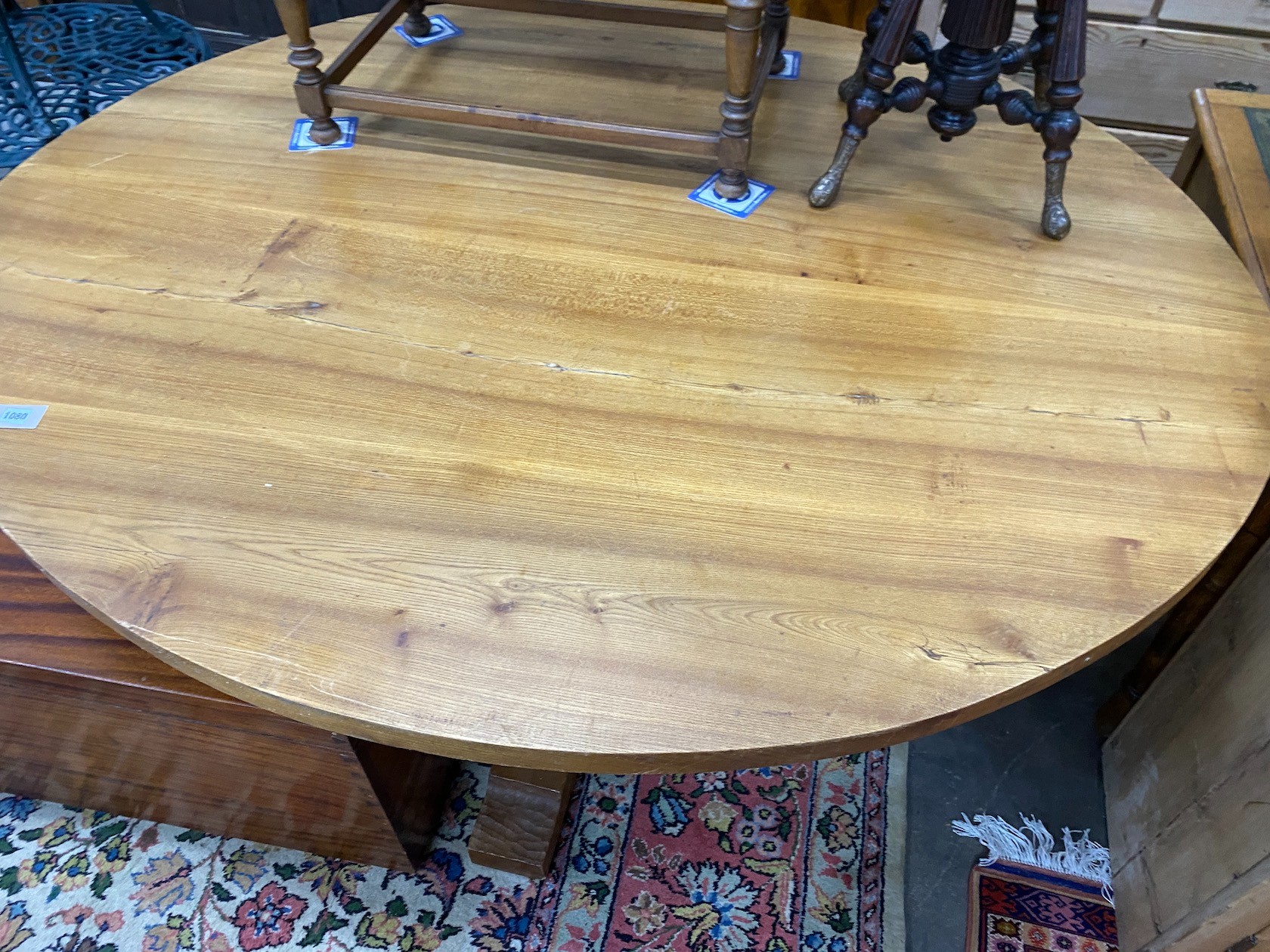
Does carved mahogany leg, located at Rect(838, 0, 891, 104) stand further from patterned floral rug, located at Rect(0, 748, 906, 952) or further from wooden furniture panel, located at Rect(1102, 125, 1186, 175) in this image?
wooden furniture panel, located at Rect(1102, 125, 1186, 175)

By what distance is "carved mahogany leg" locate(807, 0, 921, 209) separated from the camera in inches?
34.3

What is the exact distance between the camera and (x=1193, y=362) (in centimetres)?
79

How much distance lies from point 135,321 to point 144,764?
1.76 feet

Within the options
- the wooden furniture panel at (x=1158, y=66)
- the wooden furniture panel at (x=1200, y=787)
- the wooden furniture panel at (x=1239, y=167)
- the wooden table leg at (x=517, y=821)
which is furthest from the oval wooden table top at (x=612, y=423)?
the wooden furniture panel at (x=1158, y=66)

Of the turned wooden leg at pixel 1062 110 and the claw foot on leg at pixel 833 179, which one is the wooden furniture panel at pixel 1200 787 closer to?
the turned wooden leg at pixel 1062 110

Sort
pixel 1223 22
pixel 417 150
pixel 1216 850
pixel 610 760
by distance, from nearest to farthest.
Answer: pixel 610 760, pixel 1216 850, pixel 417 150, pixel 1223 22

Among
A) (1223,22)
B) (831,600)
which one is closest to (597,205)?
(831,600)

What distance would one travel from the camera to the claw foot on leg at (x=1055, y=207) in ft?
2.96

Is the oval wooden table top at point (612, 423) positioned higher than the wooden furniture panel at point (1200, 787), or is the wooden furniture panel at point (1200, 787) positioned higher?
the oval wooden table top at point (612, 423)

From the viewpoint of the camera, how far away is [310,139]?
1.04 metres

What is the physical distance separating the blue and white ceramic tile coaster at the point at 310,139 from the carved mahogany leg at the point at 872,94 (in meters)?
0.54

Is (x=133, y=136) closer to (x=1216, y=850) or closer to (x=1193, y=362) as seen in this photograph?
(x=1193, y=362)

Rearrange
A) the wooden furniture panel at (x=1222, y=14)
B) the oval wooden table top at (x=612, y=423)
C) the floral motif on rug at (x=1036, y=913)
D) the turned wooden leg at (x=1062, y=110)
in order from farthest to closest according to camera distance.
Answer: the wooden furniture panel at (x=1222, y=14)
the floral motif on rug at (x=1036, y=913)
the turned wooden leg at (x=1062, y=110)
the oval wooden table top at (x=612, y=423)

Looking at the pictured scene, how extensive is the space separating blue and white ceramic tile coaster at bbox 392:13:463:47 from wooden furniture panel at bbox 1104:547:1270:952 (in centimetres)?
122
